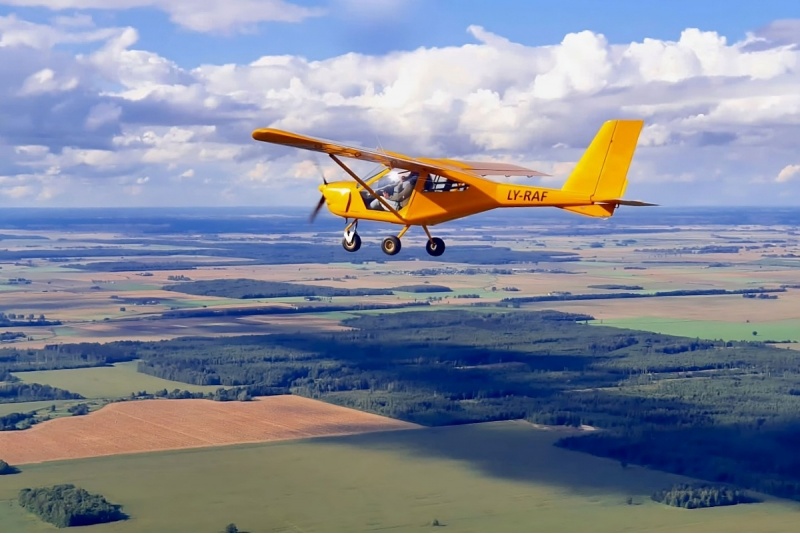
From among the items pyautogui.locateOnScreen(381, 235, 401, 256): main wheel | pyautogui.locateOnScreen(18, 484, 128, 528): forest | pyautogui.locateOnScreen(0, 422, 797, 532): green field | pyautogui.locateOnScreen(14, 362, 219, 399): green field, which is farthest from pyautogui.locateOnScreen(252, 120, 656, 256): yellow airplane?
pyautogui.locateOnScreen(14, 362, 219, 399): green field

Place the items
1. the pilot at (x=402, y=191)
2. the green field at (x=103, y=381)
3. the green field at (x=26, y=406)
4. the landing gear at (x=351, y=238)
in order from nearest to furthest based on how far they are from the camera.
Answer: the pilot at (x=402, y=191) < the landing gear at (x=351, y=238) < the green field at (x=26, y=406) < the green field at (x=103, y=381)

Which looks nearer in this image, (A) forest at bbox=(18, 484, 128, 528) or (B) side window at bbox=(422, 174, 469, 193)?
(B) side window at bbox=(422, 174, 469, 193)

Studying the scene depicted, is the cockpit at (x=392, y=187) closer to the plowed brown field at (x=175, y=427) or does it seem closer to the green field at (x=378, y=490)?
the green field at (x=378, y=490)

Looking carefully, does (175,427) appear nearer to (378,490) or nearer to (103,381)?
(378,490)

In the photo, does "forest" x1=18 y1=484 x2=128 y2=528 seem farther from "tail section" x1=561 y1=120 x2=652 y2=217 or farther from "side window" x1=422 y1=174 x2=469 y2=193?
"tail section" x1=561 y1=120 x2=652 y2=217

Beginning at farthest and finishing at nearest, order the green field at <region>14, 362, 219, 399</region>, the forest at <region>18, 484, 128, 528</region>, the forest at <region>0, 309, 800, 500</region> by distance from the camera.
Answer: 1. the green field at <region>14, 362, 219, 399</region>
2. the forest at <region>0, 309, 800, 500</region>
3. the forest at <region>18, 484, 128, 528</region>

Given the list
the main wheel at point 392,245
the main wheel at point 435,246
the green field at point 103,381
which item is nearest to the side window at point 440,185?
the main wheel at point 435,246

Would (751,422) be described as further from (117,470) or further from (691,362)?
(117,470)
